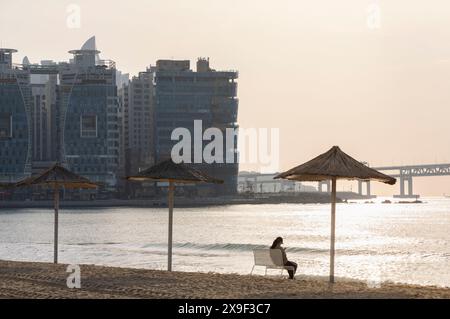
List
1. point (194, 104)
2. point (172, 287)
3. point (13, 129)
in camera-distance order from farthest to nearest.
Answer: point (13, 129) < point (194, 104) < point (172, 287)

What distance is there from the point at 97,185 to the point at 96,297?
34.8 feet

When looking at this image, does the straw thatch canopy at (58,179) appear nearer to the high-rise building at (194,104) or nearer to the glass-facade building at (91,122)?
the glass-facade building at (91,122)

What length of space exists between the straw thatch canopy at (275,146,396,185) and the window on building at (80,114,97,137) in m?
166

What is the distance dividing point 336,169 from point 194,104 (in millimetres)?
170133

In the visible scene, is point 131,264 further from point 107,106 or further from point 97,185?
point 107,106

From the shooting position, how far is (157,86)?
188 meters

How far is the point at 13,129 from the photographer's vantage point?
625 ft

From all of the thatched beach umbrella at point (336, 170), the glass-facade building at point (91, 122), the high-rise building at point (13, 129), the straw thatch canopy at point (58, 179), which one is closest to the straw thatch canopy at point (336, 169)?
the thatched beach umbrella at point (336, 170)

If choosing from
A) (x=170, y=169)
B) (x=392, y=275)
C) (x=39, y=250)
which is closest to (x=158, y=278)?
(x=170, y=169)

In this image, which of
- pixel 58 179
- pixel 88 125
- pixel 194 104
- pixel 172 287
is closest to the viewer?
pixel 172 287

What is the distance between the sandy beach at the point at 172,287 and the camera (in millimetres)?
16984

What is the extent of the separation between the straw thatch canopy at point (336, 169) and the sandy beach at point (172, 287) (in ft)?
7.05

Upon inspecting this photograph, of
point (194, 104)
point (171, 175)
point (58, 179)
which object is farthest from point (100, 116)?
point (171, 175)

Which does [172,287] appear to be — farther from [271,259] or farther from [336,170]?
[271,259]
